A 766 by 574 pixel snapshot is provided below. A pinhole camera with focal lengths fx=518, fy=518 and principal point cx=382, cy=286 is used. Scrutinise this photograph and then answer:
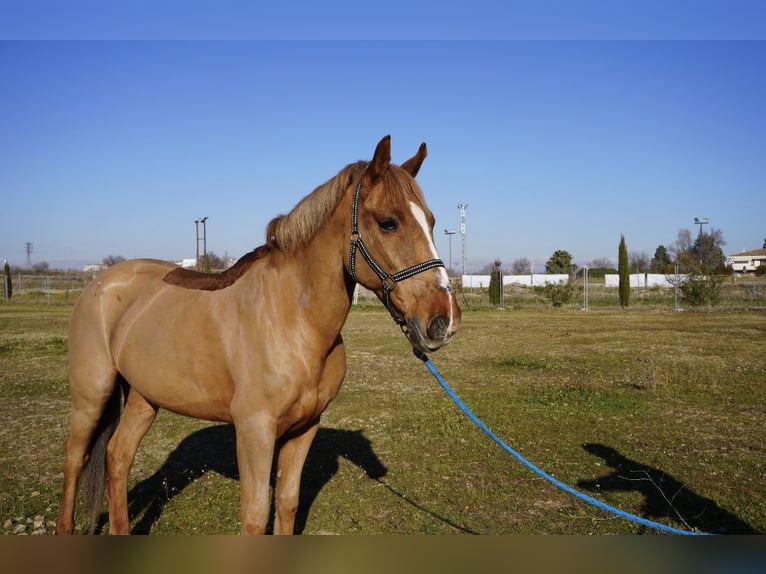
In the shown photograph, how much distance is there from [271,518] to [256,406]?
83.5 inches

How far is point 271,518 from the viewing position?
4414 millimetres

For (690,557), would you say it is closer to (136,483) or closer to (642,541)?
(642,541)

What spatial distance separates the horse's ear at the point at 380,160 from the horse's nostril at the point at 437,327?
2.69 feet

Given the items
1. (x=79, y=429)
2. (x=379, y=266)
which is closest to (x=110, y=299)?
(x=79, y=429)

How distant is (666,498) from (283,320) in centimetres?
405

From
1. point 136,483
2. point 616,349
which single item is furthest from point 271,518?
point 616,349

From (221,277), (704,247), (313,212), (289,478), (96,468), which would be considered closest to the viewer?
(313,212)

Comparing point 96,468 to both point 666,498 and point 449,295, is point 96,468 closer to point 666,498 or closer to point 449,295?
point 449,295

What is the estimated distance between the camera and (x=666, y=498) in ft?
15.6

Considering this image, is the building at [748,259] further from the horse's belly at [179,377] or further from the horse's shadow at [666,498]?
the horse's belly at [179,377]

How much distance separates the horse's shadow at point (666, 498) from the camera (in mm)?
4336

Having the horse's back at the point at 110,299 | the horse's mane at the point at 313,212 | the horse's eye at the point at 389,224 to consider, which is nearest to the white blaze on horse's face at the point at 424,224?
the horse's eye at the point at 389,224

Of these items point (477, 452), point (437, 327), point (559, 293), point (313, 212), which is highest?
point (313, 212)

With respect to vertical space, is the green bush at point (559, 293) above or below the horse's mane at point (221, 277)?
below
